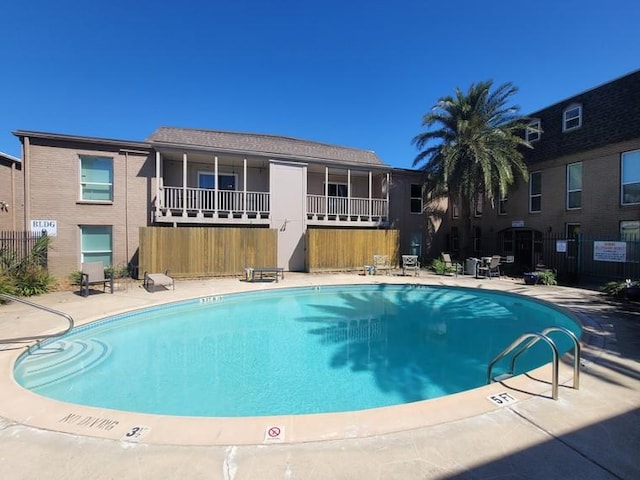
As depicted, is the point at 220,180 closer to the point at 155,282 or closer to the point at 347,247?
the point at 347,247

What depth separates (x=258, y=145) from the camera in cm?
1831

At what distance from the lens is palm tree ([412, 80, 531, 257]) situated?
16.0 m

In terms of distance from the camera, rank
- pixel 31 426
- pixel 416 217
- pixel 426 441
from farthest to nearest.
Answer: pixel 416 217 < pixel 31 426 < pixel 426 441

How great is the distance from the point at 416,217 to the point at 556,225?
755 centimetres

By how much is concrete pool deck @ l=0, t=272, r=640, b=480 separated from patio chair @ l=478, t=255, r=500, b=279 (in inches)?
475

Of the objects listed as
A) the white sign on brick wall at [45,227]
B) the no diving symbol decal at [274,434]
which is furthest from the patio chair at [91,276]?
the no diving symbol decal at [274,434]

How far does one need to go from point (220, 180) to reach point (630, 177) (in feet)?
64.0

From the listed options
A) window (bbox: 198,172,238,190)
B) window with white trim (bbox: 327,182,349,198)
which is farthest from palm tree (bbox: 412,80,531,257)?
window (bbox: 198,172,238,190)

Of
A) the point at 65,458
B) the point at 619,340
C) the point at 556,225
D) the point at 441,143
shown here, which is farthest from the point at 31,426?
the point at 556,225

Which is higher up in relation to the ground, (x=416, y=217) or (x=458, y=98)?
Answer: (x=458, y=98)

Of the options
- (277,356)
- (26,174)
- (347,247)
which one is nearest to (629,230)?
(347,247)

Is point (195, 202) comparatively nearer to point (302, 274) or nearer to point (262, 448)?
point (302, 274)

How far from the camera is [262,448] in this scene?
2850mm

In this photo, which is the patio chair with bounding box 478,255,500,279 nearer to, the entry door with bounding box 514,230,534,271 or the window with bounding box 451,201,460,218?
the entry door with bounding box 514,230,534,271
